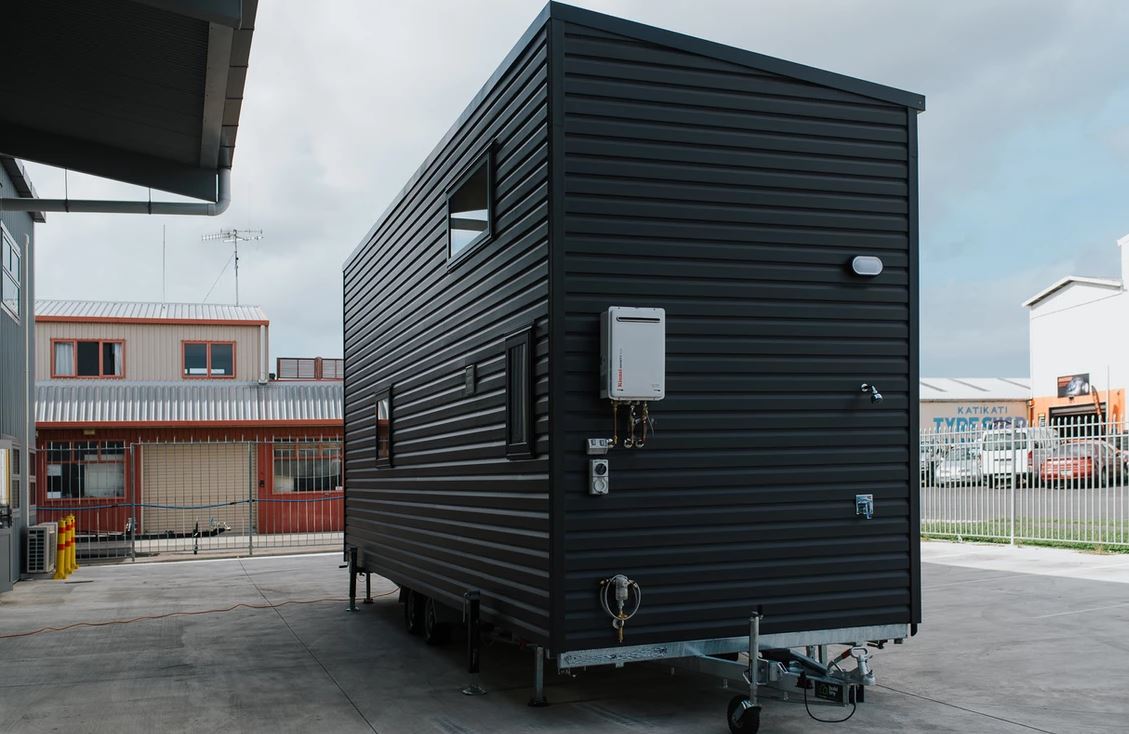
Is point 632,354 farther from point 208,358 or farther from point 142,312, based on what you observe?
point 142,312

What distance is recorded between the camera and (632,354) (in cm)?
562

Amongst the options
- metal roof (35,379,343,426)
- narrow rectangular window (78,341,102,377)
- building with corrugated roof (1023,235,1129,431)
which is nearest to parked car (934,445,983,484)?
metal roof (35,379,343,426)

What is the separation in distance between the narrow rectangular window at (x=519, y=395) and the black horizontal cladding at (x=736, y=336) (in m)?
0.34

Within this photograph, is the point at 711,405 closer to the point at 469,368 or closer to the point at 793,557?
the point at 793,557

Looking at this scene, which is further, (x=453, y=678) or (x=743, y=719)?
(x=453, y=678)

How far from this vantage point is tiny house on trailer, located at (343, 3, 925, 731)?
569 cm

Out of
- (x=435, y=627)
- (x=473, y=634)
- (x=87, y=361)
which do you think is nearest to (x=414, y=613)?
(x=435, y=627)

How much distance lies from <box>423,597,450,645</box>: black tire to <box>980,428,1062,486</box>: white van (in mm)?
9616

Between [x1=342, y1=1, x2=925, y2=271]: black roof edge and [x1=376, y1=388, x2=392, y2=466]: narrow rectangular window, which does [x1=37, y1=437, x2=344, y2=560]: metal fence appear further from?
[x1=342, y1=1, x2=925, y2=271]: black roof edge

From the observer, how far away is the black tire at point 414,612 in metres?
9.25

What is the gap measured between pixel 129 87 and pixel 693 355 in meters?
5.93

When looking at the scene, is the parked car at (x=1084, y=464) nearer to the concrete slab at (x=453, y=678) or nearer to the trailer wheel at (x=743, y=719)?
the concrete slab at (x=453, y=678)

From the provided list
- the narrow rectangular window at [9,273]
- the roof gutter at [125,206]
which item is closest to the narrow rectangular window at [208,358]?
the narrow rectangular window at [9,273]

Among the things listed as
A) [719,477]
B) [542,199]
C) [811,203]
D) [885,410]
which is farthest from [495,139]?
[885,410]
